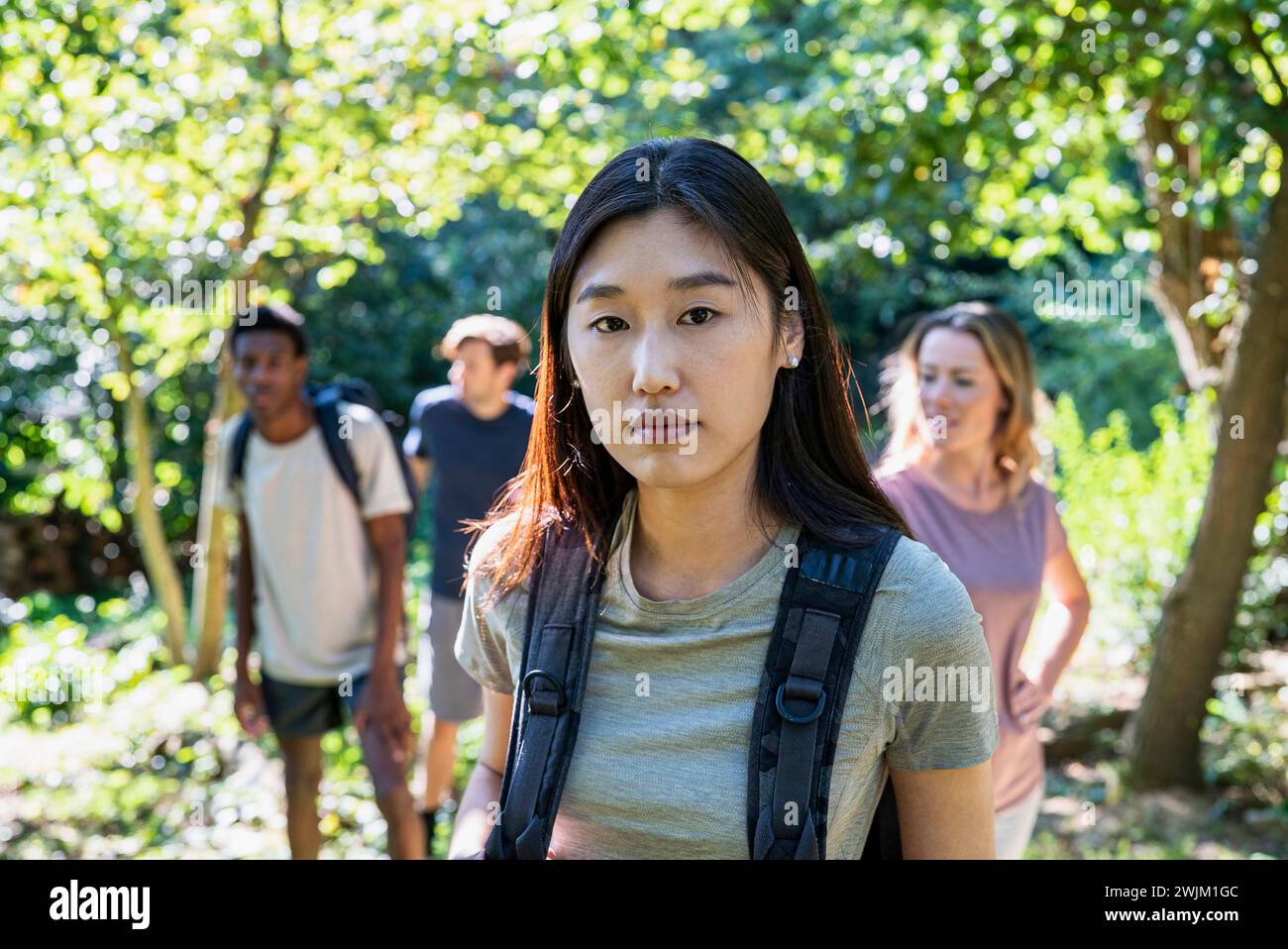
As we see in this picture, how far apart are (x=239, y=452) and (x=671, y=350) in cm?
291

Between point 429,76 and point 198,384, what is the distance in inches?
188

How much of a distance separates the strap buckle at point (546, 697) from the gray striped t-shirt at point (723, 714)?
0.04m

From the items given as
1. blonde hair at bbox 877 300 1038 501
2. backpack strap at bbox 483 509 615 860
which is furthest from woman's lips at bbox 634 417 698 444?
blonde hair at bbox 877 300 1038 501

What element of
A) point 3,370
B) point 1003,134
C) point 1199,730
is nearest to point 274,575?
point 1003,134

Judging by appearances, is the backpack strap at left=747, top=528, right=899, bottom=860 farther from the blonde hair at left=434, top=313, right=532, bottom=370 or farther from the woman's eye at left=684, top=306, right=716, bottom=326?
the blonde hair at left=434, top=313, right=532, bottom=370

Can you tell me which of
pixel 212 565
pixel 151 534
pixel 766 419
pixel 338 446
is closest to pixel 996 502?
pixel 766 419

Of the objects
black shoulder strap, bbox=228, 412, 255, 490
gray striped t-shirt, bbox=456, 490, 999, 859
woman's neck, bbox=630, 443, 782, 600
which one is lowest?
gray striped t-shirt, bbox=456, 490, 999, 859

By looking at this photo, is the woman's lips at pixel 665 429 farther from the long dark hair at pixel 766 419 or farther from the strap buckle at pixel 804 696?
the strap buckle at pixel 804 696

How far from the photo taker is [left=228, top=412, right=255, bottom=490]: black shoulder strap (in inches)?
155

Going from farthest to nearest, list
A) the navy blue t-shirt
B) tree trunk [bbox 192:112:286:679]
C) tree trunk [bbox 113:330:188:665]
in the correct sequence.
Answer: tree trunk [bbox 113:330:188:665]
tree trunk [bbox 192:112:286:679]
the navy blue t-shirt

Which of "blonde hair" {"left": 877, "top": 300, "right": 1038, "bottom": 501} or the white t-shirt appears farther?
the white t-shirt

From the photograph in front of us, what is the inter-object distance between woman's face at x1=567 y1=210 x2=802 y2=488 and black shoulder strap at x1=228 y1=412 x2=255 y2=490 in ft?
9.18

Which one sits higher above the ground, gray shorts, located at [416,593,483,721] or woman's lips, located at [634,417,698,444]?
woman's lips, located at [634,417,698,444]

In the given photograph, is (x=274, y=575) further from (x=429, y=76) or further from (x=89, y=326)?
(x=89, y=326)
